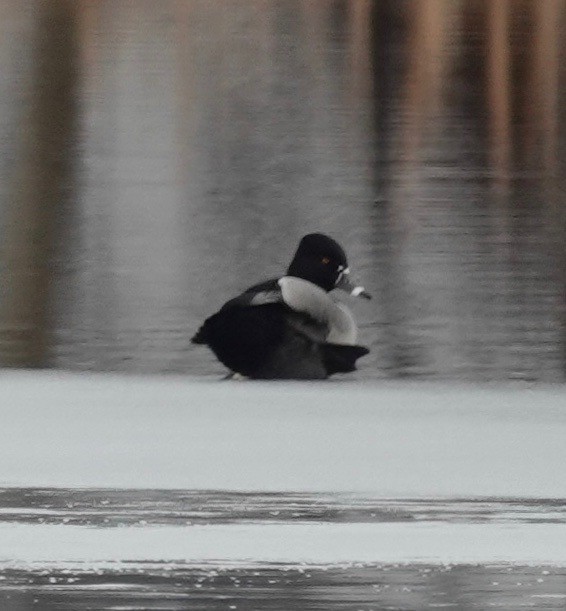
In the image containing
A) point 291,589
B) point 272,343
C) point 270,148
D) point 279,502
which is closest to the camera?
point 291,589

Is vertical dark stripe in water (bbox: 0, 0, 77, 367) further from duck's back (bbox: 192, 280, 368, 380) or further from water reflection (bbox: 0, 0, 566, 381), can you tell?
duck's back (bbox: 192, 280, 368, 380)

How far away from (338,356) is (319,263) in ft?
1.70

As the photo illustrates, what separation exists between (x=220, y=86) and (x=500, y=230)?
198 centimetres

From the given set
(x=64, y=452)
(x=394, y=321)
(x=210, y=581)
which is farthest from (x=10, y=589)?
(x=394, y=321)

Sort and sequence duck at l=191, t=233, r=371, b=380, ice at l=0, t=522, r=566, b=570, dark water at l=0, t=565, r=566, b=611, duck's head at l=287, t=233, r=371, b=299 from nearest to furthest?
dark water at l=0, t=565, r=566, b=611 → ice at l=0, t=522, r=566, b=570 → duck at l=191, t=233, r=371, b=380 → duck's head at l=287, t=233, r=371, b=299

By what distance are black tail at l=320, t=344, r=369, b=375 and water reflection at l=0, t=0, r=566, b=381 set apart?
4.01 meters

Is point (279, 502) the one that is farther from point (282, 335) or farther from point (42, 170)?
point (42, 170)

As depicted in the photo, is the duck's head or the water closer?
the duck's head

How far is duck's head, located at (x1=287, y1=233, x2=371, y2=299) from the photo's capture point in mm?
8109

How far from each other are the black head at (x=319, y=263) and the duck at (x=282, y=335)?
26cm

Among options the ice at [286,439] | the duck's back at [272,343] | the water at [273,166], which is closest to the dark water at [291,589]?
the ice at [286,439]

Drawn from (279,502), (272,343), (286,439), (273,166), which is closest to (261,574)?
(279,502)

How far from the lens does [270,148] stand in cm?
1309

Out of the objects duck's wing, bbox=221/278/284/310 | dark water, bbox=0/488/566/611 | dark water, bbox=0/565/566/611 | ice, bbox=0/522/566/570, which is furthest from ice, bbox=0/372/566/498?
A: dark water, bbox=0/565/566/611
